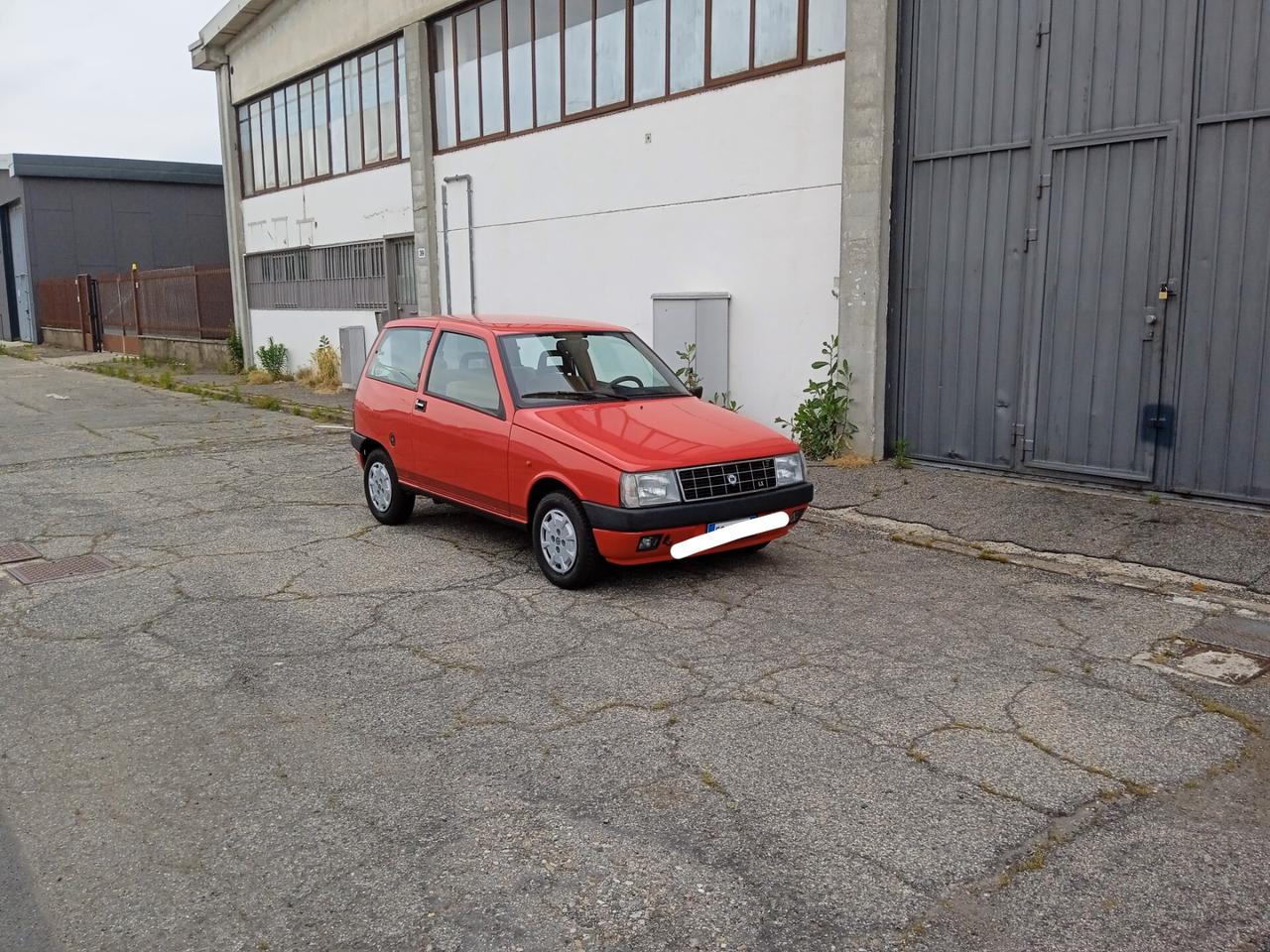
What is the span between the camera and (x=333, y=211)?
19.5 metres

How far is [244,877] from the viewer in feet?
10.8

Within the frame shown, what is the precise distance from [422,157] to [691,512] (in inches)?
479

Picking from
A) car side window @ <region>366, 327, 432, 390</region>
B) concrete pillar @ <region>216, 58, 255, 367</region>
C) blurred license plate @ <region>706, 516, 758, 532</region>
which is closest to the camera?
blurred license plate @ <region>706, 516, 758, 532</region>

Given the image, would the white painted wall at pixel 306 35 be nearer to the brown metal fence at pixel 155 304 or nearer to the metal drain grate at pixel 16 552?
the brown metal fence at pixel 155 304

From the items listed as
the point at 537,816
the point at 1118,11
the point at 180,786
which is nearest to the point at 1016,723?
the point at 537,816

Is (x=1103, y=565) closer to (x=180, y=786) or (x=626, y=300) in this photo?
(x=180, y=786)

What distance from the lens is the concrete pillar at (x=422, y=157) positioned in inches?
646

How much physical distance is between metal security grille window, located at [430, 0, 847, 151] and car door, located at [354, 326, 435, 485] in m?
5.03

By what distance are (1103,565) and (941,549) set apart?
3.45 feet

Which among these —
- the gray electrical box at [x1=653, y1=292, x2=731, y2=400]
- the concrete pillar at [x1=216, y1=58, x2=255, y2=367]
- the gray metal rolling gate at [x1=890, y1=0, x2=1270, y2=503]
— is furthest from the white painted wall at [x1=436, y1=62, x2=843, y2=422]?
→ the concrete pillar at [x1=216, y1=58, x2=255, y2=367]

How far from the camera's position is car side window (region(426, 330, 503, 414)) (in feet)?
23.1

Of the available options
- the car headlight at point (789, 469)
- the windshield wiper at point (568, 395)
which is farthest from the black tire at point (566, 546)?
the car headlight at point (789, 469)

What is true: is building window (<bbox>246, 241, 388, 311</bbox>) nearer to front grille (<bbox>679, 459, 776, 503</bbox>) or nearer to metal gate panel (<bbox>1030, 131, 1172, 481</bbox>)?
metal gate panel (<bbox>1030, 131, 1172, 481</bbox>)

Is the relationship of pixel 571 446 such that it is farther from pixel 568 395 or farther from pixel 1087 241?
pixel 1087 241
